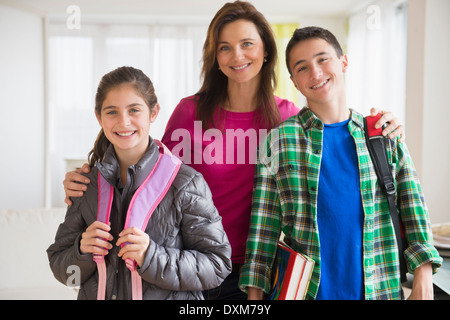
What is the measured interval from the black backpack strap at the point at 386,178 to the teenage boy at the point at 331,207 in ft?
0.04

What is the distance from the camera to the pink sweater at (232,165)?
1.06m

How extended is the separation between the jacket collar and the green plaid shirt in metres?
0.26

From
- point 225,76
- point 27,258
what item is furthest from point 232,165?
point 27,258

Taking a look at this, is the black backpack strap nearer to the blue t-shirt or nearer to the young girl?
the blue t-shirt

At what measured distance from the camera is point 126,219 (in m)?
0.75

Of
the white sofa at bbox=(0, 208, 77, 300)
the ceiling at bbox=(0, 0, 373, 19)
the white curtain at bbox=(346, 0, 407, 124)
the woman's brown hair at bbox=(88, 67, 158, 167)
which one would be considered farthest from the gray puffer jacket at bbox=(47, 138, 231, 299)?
the white curtain at bbox=(346, 0, 407, 124)

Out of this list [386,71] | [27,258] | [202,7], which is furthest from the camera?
[386,71]

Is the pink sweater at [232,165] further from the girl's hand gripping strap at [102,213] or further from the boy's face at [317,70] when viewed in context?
the girl's hand gripping strap at [102,213]

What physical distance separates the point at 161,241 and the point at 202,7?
46.5 inches

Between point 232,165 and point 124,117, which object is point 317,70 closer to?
point 232,165

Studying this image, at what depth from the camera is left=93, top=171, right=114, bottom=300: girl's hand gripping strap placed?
30.0 inches

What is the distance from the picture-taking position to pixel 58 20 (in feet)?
3.54

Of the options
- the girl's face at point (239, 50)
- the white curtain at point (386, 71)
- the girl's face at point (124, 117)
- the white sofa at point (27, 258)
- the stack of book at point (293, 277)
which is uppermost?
the white curtain at point (386, 71)

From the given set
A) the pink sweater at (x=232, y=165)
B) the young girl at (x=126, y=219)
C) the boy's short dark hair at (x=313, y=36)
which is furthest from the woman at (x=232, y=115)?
the young girl at (x=126, y=219)
